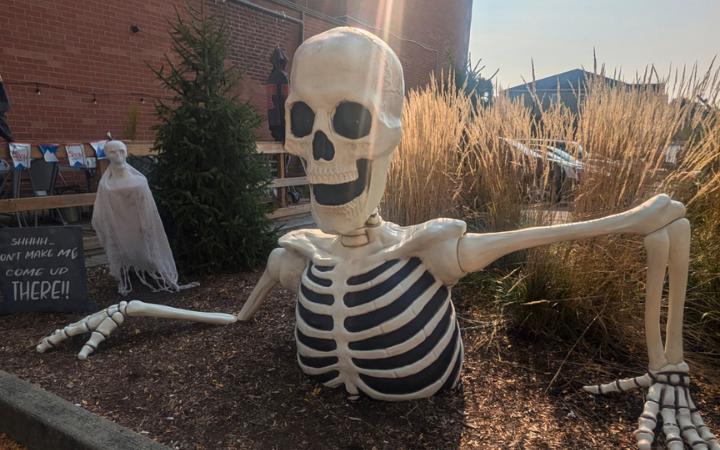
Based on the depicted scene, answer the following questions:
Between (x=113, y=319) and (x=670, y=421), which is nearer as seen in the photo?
(x=670, y=421)

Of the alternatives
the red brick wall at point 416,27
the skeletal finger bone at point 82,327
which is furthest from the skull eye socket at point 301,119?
the red brick wall at point 416,27

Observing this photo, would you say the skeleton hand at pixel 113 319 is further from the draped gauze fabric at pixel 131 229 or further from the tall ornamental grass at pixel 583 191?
the tall ornamental grass at pixel 583 191

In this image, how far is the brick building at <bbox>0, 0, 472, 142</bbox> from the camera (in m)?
6.80

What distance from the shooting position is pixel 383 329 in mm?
1790

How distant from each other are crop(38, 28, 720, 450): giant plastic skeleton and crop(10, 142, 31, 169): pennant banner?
169 inches

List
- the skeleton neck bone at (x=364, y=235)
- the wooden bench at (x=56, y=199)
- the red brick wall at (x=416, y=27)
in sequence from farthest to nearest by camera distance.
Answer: the red brick wall at (x=416, y=27)
the wooden bench at (x=56, y=199)
the skeleton neck bone at (x=364, y=235)

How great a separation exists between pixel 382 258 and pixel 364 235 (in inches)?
5.3

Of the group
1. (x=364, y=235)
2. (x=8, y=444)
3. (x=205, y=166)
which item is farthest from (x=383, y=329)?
(x=205, y=166)

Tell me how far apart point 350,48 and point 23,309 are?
3271mm

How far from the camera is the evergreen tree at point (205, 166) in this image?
410 centimetres

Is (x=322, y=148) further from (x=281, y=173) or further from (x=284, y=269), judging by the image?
(x=281, y=173)

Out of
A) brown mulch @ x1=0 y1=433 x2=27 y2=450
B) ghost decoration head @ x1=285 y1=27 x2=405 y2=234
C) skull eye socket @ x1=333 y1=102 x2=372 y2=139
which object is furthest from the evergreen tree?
skull eye socket @ x1=333 y1=102 x2=372 y2=139

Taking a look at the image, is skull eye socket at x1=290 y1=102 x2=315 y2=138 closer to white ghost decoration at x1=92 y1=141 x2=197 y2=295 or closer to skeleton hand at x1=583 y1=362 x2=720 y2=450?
skeleton hand at x1=583 y1=362 x2=720 y2=450

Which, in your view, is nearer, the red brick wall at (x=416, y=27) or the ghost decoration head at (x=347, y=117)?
the ghost decoration head at (x=347, y=117)
